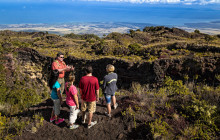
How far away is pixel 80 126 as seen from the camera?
489cm

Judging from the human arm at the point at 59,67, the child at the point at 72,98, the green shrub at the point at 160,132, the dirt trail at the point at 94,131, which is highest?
the human arm at the point at 59,67

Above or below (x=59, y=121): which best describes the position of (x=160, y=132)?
above

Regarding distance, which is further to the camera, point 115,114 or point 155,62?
point 155,62

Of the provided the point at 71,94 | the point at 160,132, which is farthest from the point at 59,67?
the point at 160,132

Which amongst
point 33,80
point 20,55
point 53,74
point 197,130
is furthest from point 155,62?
point 20,55

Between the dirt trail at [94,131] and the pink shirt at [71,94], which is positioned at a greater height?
the pink shirt at [71,94]

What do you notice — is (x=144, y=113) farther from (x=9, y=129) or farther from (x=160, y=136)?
(x=9, y=129)

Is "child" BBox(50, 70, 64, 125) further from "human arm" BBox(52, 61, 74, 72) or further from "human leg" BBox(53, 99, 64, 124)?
"human arm" BBox(52, 61, 74, 72)

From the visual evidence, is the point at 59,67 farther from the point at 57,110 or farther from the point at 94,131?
the point at 94,131

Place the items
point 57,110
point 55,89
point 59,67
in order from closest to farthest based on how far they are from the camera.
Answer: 1. point 55,89
2. point 57,110
3. point 59,67

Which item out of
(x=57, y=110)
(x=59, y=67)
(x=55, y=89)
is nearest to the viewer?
(x=55, y=89)

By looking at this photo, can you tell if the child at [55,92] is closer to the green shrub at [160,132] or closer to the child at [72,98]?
the child at [72,98]

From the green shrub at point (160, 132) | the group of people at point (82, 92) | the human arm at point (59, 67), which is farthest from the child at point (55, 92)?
the green shrub at point (160, 132)

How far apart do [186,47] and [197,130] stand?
10605 mm
